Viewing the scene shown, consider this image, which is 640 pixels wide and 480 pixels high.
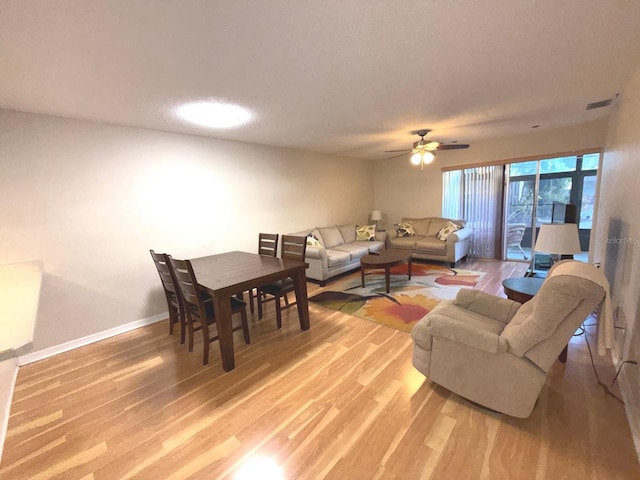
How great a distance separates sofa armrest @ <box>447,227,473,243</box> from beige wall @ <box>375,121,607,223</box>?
0.75m

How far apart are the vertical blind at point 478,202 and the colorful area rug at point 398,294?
4.09 ft

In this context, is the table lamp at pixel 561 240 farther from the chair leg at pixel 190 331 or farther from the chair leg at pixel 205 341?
the chair leg at pixel 190 331

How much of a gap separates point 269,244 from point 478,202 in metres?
4.37

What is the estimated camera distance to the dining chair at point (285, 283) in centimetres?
296

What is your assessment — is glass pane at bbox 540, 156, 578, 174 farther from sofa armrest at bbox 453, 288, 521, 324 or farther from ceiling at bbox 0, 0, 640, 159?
sofa armrest at bbox 453, 288, 521, 324

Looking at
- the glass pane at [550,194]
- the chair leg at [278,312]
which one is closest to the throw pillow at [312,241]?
the chair leg at [278,312]

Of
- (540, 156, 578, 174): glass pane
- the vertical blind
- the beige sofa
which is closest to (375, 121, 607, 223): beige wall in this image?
the vertical blind

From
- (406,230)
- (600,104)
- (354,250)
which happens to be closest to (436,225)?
(406,230)

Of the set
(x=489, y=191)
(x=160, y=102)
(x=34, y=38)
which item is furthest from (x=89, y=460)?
(x=489, y=191)

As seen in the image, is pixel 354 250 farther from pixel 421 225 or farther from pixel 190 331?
pixel 190 331

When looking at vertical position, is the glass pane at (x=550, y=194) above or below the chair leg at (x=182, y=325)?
above

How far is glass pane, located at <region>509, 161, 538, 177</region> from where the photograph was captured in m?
5.00

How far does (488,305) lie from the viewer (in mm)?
2135

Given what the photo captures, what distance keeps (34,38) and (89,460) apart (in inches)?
90.4
